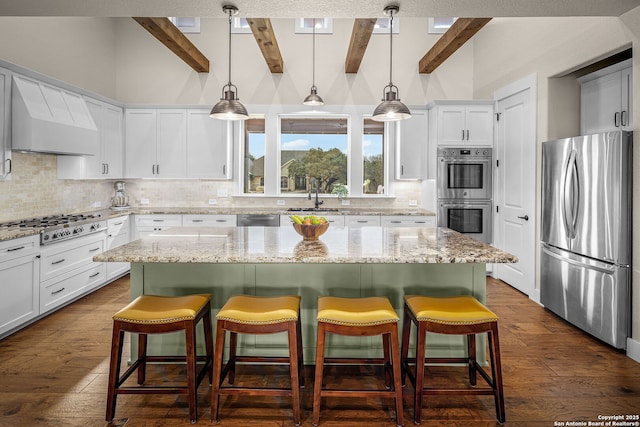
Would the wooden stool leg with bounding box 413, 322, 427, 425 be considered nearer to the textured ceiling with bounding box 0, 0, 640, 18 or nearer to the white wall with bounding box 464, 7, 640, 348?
the white wall with bounding box 464, 7, 640, 348

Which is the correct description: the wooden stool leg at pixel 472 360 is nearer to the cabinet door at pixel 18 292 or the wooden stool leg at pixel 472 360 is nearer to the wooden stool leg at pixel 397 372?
the wooden stool leg at pixel 397 372

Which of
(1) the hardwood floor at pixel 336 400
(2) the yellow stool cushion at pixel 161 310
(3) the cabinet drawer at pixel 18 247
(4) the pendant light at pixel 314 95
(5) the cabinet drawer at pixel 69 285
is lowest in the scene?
(1) the hardwood floor at pixel 336 400

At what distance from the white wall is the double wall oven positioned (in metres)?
0.95

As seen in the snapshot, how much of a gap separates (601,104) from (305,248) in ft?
10.7

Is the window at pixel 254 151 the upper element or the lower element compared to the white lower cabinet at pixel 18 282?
upper

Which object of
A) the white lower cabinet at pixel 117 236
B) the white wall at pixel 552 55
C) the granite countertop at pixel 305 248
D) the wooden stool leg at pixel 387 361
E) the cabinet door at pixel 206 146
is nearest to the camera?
Result: the granite countertop at pixel 305 248

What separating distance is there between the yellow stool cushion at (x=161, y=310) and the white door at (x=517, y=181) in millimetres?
3730

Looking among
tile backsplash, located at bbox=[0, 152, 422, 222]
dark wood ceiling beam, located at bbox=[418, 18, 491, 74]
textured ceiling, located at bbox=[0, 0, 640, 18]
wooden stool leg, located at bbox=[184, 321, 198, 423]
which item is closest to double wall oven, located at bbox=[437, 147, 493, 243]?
tile backsplash, located at bbox=[0, 152, 422, 222]

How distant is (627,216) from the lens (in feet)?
9.84

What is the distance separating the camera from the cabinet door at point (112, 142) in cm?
522

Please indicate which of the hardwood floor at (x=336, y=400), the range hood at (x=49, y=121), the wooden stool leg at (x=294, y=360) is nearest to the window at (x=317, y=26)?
the range hood at (x=49, y=121)

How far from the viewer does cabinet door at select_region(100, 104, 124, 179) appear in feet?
17.1

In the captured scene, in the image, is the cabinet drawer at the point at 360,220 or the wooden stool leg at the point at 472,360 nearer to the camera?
the wooden stool leg at the point at 472,360

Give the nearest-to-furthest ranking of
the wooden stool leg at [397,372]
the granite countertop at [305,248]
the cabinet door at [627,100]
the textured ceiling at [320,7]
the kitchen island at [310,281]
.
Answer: the wooden stool leg at [397,372] < the granite countertop at [305,248] < the kitchen island at [310,281] < the textured ceiling at [320,7] < the cabinet door at [627,100]
